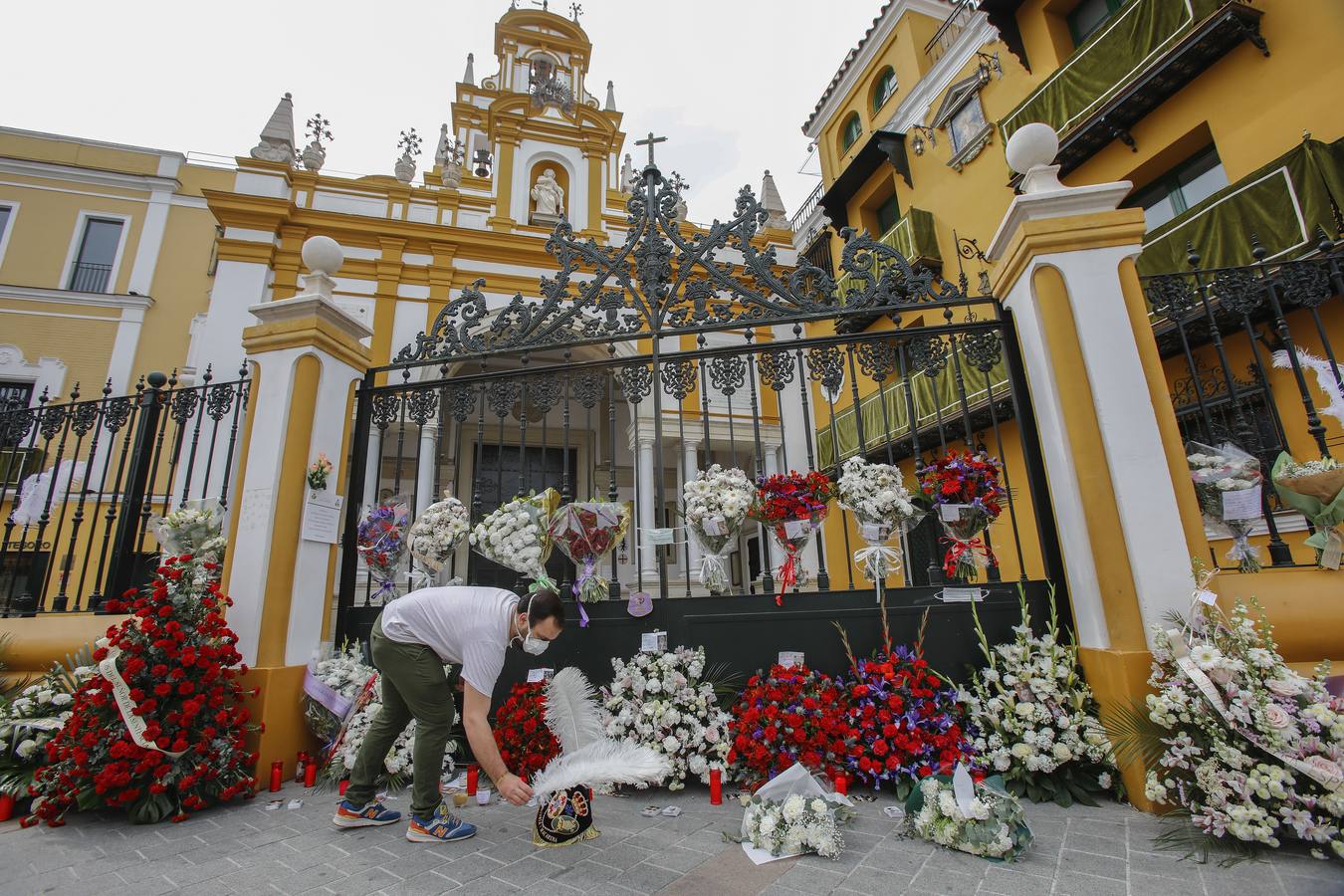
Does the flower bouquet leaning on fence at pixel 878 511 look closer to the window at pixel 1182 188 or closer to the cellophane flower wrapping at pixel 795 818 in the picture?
the cellophane flower wrapping at pixel 795 818

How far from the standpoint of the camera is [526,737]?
3773 millimetres

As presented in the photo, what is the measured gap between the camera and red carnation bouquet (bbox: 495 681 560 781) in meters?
3.69

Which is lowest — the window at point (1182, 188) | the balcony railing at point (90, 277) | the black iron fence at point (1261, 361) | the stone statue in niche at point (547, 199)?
the black iron fence at point (1261, 361)

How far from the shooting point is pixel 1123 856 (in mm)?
2412

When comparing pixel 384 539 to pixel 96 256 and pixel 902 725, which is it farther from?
pixel 96 256

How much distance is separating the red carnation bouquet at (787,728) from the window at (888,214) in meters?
12.1

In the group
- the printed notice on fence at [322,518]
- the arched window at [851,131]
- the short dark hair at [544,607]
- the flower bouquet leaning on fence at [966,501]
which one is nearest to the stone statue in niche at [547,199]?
the arched window at [851,131]

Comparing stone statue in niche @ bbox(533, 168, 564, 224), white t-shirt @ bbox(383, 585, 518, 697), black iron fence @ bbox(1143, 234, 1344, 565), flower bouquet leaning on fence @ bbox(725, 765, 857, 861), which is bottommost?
flower bouquet leaning on fence @ bbox(725, 765, 857, 861)

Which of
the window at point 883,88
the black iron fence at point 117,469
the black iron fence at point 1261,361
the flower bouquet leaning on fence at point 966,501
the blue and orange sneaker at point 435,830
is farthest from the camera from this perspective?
the window at point 883,88

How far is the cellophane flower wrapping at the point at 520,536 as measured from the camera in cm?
412

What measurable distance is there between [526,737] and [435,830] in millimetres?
954

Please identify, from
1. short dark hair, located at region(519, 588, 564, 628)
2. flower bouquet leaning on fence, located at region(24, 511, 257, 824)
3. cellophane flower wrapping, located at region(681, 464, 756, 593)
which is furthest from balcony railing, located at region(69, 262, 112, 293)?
short dark hair, located at region(519, 588, 564, 628)

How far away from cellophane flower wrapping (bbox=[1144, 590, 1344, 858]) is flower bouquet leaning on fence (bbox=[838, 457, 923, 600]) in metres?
1.53

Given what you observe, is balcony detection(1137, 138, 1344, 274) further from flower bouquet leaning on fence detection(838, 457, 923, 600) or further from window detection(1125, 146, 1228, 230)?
flower bouquet leaning on fence detection(838, 457, 923, 600)
